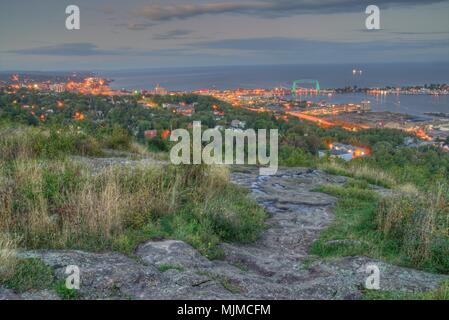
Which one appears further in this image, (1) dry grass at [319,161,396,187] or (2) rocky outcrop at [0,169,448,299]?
(1) dry grass at [319,161,396,187]

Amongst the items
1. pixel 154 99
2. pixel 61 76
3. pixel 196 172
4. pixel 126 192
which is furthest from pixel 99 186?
pixel 61 76

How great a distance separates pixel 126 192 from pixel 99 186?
56 centimetres

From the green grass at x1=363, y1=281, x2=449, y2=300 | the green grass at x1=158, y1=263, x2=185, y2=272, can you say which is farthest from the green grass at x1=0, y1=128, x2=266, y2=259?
the green grass at x1=363, y1=281, x2=449, y2=300

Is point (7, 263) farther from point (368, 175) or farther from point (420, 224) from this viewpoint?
point (368, 175)

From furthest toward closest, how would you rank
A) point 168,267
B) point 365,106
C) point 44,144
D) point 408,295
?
1. point 365,106
2. point 44,144
3. point 168,267
4. point 408,295

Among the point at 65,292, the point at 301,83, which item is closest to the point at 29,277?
the point at 65,292

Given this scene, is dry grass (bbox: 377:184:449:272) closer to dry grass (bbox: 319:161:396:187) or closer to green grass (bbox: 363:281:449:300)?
green grass (bbox: 363:281:449:300)

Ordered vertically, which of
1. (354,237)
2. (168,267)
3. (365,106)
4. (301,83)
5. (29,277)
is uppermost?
(301,83)

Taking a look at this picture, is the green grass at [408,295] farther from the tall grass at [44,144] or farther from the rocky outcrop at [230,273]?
the tall grass at [44,144]

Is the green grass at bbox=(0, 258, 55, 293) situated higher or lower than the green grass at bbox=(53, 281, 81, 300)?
higher

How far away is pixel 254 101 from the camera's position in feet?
172

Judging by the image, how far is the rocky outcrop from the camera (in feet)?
15.7

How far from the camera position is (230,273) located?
546 cm
